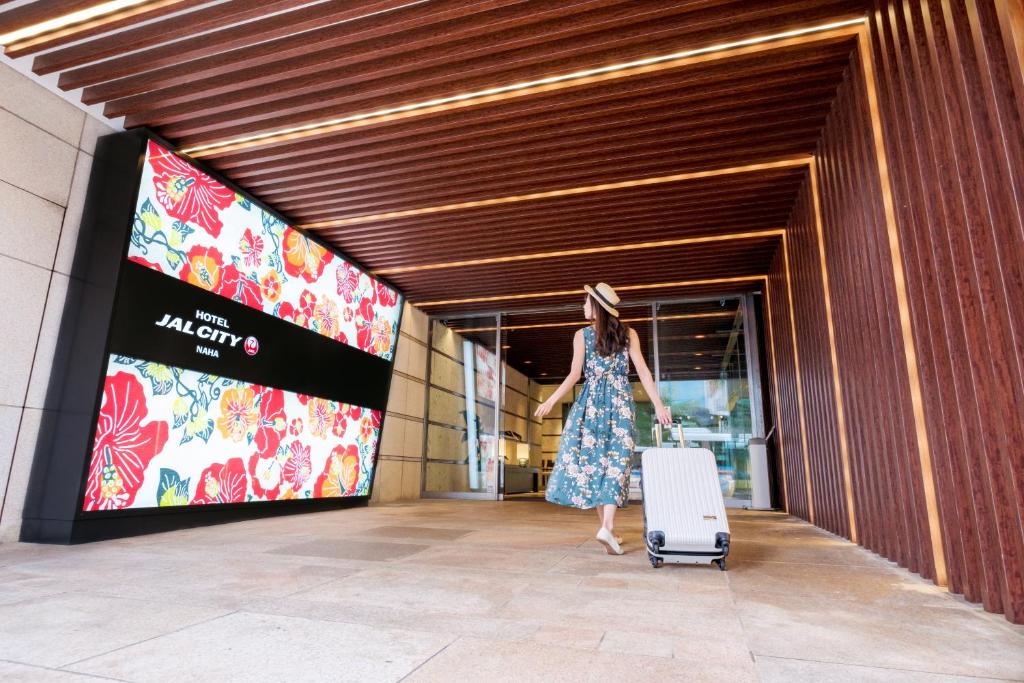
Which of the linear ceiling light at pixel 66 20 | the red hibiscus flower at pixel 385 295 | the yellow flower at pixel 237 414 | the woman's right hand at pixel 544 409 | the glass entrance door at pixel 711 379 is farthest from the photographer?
the glass entrance door at pixel 711 379

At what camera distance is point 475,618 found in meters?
2.00

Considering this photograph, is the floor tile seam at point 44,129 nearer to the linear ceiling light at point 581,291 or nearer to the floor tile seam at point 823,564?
the linear ceiling light at point 581,291

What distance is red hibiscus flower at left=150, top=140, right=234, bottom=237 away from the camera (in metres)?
4.96

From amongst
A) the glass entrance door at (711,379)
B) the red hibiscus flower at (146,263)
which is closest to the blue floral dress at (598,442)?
the red hibiscus flower at (146,263)

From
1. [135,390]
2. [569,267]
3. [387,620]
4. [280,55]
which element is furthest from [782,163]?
[135,390]

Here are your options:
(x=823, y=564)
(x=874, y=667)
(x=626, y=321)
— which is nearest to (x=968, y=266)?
(x=874, y=667)

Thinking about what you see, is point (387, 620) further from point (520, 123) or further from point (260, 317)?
point (260, 317)

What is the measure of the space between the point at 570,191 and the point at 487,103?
5.26ft

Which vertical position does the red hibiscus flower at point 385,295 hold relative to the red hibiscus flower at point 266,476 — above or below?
above

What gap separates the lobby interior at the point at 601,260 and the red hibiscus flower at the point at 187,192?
23 centimetres

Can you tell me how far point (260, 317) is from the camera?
5.97 meters

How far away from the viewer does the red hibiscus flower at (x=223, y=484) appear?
207 inches

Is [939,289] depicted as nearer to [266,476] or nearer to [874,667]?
[874,667]

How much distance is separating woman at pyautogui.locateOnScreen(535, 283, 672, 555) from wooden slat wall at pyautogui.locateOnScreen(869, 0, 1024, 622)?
1.50 m
